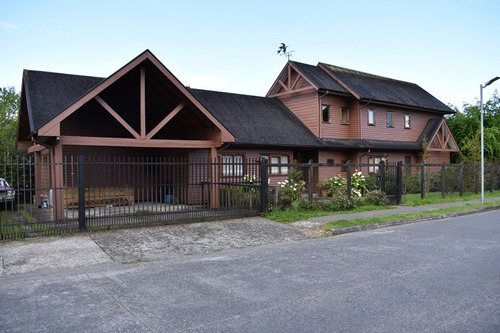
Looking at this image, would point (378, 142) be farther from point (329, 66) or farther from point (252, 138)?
point (252, 138)

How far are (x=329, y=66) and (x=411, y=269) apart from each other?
22.6m

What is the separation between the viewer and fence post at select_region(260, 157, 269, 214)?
13711 millimetres

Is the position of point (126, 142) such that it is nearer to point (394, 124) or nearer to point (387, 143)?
point (387, 143)

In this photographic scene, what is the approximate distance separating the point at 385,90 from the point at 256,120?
10.9 metres

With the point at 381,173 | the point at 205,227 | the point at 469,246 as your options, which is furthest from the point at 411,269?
the point at 381,173

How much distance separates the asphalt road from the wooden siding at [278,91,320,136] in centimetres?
1558

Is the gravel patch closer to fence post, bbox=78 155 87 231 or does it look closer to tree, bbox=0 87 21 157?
fence post, bbox=78 155 87 231

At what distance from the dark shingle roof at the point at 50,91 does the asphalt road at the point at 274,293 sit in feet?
22.0

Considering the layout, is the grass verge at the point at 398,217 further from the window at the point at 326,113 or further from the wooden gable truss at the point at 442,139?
→ the wooden gable truss at the point at 442,139

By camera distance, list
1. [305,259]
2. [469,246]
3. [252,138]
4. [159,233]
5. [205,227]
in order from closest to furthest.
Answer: [305,259] < [469,246] < [159,233] < [205,227] < [252,138]

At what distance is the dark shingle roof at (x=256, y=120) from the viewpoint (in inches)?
831

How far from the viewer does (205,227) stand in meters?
11.8

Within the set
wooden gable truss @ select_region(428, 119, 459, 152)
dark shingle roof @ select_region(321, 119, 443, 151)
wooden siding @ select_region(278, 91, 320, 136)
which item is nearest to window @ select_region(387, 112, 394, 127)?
dark shingle roof @ select_region(321, 119, 443, 151)

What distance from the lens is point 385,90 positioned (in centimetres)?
2861
